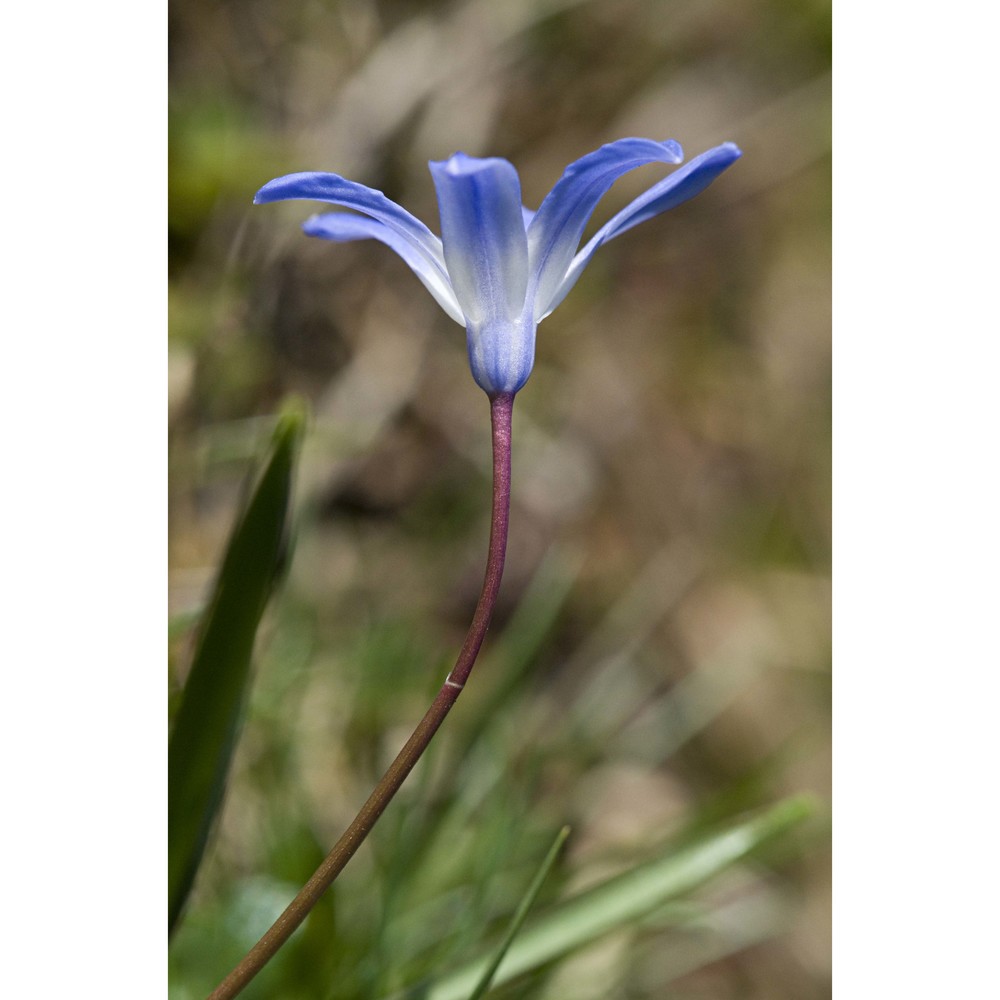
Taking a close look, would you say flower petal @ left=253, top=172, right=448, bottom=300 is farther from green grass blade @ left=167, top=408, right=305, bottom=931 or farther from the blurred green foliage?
the blurred green foliage

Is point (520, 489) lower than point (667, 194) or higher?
lower

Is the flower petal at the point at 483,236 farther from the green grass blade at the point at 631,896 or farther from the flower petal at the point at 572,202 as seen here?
the green grass blade at the point at 631,896

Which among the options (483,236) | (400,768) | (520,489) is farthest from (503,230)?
(520,489)

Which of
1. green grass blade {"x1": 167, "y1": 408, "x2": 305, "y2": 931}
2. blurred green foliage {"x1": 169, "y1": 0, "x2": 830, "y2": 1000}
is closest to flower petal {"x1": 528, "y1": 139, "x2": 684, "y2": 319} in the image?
green grass blade {"x1": 167, "y1": 408, "x2": 305, "y2": 931}

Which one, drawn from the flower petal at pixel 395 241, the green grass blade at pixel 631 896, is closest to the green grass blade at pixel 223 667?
the flower petal at pixel 395 241

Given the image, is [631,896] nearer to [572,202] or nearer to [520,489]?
[572,202]

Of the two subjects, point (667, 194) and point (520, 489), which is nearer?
point (667, 194)

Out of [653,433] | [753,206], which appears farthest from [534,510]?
[753,206]
